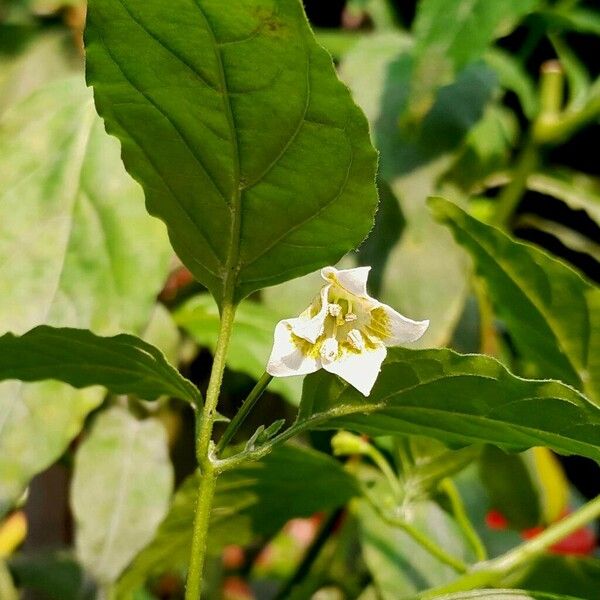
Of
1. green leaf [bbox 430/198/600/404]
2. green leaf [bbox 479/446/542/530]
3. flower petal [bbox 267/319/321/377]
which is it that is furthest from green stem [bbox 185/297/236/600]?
green leaf [bbox 479/446/542/530]

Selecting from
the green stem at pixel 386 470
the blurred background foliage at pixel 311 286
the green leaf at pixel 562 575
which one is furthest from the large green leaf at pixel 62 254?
the green leaf at pixel 562 575

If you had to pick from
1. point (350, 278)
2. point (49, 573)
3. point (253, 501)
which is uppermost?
point (350, 278)

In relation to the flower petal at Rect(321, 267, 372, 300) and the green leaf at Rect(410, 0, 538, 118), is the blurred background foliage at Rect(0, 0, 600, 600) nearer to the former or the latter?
the green leaf at Rect(410, 0, 538, 118)

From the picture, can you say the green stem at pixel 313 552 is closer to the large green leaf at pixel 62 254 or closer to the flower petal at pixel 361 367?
the large green leaf at pixel 62 254

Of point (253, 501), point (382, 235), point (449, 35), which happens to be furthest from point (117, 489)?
point (449, 35)

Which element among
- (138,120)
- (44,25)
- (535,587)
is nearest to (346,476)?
(535,587)

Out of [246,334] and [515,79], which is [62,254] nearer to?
[246,334]

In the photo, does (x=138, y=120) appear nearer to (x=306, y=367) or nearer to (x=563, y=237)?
(x=306, y=367)
